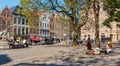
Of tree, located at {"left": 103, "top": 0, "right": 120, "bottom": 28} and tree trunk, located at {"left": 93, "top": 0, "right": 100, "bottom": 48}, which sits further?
tree, located at {"left": 103, "top": 0, "right": 120, "bottom": 28}

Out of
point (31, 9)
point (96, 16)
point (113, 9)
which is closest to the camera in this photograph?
point (96, 16)

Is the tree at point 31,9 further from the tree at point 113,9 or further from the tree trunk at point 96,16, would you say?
the tree trunk at point 96,16

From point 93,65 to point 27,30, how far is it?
8735 cm

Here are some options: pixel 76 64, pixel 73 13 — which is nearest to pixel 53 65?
pixel 76 64

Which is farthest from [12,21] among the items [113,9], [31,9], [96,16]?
[96,16]

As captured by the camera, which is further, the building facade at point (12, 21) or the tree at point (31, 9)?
the building facade at point (12, 21)

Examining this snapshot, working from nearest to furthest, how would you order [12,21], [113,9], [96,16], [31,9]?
[96,16] → [113,9] → [31,9] → [12,21]

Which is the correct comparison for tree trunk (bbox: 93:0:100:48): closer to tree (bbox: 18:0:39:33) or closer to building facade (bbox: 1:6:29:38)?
tree (bbox: 18:0:39:33)

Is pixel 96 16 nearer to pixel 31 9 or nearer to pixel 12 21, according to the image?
pixel 31 9

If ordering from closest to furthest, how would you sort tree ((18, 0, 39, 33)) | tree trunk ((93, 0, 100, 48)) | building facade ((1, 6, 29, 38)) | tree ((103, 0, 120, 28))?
tree trunk ((93, 0, 100, 48))
tree ((103, 0, 120, 28))
tree ((18, 0, 39, 33))
building facade ((1, 6, 29, 38))

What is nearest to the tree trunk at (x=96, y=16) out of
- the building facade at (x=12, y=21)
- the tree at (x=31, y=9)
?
the tree at (x=31, y=9)

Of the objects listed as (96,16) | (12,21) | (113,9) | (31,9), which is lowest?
(96,16)

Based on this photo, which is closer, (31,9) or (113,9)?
(113,9)

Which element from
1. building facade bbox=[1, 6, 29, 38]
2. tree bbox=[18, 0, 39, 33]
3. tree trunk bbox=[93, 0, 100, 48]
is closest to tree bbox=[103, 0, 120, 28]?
tree trunk bbox=[93, 0, 100, 48]
